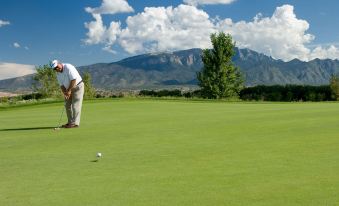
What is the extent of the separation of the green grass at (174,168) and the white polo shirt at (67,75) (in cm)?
284

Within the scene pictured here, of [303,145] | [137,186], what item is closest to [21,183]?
[137,186]

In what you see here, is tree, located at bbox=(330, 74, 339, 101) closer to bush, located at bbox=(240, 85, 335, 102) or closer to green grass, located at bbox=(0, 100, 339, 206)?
bush, located at bbox=(240, 85, 335, 102)

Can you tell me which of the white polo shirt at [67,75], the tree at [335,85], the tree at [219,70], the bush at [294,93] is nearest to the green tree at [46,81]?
the tree at [219,70]

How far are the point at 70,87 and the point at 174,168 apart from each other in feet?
24.1

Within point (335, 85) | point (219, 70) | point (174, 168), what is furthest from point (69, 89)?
point (335, 85)

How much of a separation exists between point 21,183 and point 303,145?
15.7ft

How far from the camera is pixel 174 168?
235 inches

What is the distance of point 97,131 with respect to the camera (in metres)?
10.7

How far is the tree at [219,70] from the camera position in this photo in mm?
66625

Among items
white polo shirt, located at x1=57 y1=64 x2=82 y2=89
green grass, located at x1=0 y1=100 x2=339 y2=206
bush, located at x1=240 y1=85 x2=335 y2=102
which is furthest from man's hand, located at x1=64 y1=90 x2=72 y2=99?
bush, located at x1=240 y1=85 x2=335 y2=102

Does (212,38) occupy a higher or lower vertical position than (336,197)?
higher

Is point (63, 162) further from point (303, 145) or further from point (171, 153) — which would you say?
point (303, 145)

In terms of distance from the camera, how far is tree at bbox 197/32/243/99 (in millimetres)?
66625

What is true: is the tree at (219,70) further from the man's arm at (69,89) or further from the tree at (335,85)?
the man's arm at (69,89)
